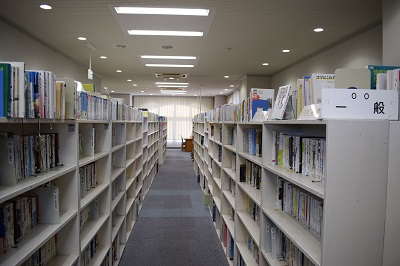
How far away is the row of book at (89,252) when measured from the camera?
2.35 meters

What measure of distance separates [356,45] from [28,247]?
5010 mm

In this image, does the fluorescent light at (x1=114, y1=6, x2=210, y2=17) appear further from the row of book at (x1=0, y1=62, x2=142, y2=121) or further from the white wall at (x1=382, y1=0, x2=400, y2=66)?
the white wall at (x1=382, y1=0, x2=400, y2=66)

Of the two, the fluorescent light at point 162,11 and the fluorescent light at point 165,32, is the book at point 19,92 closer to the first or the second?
the fluorescent light at point 162,11

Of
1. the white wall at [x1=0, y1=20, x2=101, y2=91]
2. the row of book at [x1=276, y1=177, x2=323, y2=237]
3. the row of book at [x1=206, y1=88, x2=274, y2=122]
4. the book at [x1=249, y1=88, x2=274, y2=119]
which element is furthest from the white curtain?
the row of book at [x1=276, y1=177, x2=323, y2=237]

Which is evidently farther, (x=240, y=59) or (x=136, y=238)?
(x=240, y=59)

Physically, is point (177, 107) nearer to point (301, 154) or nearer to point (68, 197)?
point (68, 197)

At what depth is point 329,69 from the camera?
5.25 meters

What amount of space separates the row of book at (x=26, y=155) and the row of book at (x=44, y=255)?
1.63 feet

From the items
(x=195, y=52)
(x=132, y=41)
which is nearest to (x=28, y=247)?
(x=132, y=41)

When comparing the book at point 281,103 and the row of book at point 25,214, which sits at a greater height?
the book at point 281,103

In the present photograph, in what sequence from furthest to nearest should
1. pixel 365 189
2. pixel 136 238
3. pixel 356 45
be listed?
pixel 356 45, pixel 136 238, pixel 365 189

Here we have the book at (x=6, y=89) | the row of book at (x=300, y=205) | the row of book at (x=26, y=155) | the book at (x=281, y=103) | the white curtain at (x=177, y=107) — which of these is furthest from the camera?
the white curtain at (x=177, y=107)

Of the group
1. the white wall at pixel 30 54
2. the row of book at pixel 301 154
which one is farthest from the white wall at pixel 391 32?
the white wall at pixel 30 54

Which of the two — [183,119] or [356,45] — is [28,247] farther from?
[183,119]
